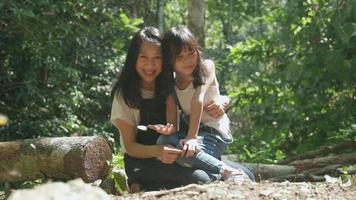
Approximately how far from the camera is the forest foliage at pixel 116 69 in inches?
238

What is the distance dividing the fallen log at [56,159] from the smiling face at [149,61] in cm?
73

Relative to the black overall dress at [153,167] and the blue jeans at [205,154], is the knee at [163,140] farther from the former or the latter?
the black overall dress at [153,167]

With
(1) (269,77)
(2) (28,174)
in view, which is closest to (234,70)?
(1) (269,77)

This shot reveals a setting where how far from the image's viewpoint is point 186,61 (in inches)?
140

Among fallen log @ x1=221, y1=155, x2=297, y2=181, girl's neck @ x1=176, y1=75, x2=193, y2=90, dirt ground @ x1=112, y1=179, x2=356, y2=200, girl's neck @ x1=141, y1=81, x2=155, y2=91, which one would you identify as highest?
girl's neck @ x1=176, y1=75, x2=193, y2=90

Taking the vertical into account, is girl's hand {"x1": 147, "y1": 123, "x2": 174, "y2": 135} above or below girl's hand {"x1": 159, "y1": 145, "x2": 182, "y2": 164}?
above

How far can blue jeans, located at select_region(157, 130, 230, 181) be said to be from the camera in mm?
3564

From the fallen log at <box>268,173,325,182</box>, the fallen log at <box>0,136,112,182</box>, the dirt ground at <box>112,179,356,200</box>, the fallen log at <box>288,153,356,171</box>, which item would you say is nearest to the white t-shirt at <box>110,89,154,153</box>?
the fallen log at <box>0,136,112,182</box>

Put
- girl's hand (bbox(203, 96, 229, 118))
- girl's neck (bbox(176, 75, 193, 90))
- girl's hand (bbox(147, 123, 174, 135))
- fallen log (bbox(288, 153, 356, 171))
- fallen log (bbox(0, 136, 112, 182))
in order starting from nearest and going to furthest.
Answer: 1. girl's hand (bbox(147, 123, 174, 135))
2. girl's neck (bbox(176, 75, 193, 90))
3. girl's hand (bbox(203, 96, 229, 118))
4. fallen log (bbox(0, 136, 112, 182))
5. fallen log (bbox(288, 153, 356, 171))

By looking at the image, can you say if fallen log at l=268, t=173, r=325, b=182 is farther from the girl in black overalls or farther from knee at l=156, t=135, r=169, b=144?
knee at l=156, t=135, r=169, b=144

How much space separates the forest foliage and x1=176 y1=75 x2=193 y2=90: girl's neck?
235 centimetres

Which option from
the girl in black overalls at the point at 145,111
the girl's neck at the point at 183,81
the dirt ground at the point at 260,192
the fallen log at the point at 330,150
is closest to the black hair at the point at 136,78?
the girl in black overalls at the point at 145,111

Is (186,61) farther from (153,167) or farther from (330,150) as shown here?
(330,150)

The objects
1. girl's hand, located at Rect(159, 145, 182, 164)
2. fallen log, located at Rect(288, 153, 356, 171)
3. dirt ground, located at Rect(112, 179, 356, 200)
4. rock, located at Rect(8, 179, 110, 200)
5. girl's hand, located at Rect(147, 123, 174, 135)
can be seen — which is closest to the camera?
rock, located at Rect(8, 179, 110, 200)
